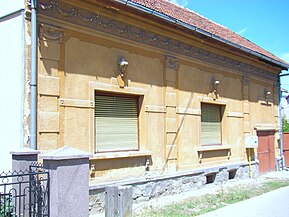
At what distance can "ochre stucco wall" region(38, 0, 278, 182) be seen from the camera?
287 inches

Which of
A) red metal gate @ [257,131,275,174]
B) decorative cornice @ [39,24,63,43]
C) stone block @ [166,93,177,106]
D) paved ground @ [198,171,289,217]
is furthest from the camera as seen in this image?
red metal gate @ [257,131,275,174]

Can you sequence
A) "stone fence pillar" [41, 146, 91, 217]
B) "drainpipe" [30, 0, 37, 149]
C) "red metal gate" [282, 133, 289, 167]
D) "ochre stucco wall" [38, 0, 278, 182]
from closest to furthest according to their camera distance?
"stone fence pillar" [41, 146, 91, 217] → "drainpipe" [30, 0, 37, 149] → "ochre stucco wall" [38, 0, 278, 182] → "red metal gate" [282, 133, 289, 167]

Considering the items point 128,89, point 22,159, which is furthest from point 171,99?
point 22,159

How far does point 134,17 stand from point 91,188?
4.31 meters

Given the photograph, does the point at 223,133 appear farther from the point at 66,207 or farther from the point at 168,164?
the point at 66,207

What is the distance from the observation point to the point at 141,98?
30.7 ft

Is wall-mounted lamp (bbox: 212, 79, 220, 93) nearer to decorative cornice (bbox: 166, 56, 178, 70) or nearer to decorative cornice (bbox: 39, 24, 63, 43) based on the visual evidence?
decorative cornice (bbox: 166, 56, 178, 70)

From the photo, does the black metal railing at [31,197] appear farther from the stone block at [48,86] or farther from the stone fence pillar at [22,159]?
the stone block at [48,86]

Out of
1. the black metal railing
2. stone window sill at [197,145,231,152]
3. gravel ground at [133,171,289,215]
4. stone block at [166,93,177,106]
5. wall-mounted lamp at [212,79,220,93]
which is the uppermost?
wall-mounted lamp at [212,79,220,93]

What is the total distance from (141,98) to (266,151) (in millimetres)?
8397

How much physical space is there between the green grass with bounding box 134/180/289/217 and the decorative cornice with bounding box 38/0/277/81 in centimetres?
423

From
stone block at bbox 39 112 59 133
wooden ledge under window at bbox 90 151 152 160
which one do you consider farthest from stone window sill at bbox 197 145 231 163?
stone block at bbox 39 112 59 133

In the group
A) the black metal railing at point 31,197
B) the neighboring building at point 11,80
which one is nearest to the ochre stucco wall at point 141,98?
the neighboring building at point 11,80

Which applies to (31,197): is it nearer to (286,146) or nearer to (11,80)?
(11,80)
